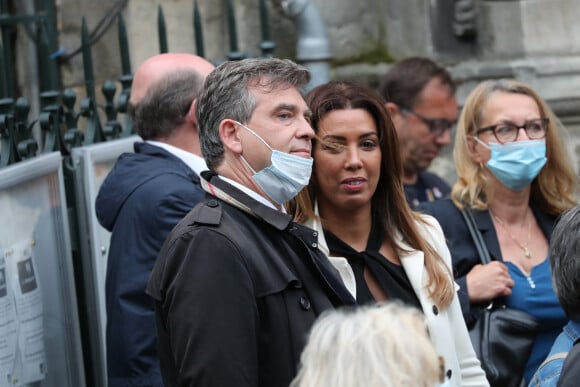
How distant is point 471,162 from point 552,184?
1.00 feet

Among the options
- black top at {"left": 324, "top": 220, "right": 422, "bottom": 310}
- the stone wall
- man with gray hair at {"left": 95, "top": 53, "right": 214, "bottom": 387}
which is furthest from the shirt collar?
the stone wall

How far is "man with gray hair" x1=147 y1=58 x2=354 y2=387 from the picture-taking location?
291 centimetres

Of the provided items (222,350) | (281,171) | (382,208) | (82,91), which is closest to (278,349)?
(222,350)

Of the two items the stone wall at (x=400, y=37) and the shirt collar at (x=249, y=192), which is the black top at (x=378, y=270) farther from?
the stone wall at (x=400, y=37)

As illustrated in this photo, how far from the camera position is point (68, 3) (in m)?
7.77

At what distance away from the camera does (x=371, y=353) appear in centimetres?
239

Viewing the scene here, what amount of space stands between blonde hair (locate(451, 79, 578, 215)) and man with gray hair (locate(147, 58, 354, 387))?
1483 mm

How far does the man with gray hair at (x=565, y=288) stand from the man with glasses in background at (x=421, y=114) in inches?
97.4

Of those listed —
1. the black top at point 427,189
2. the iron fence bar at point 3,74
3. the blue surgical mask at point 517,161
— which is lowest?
the black top at point 427,189

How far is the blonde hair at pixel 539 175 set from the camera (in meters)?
4.63

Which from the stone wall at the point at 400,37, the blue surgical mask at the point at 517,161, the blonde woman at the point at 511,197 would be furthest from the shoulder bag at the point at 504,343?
the stone wall at the point at 400,37

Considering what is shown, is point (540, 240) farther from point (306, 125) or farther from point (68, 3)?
point (68, 3)

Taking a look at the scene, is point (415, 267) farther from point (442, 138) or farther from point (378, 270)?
point (442, 138)

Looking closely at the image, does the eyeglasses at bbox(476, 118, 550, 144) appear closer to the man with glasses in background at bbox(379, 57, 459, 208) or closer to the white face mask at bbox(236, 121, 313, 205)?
the man with glasses in background at bbox(379, 57, 459, 208)
